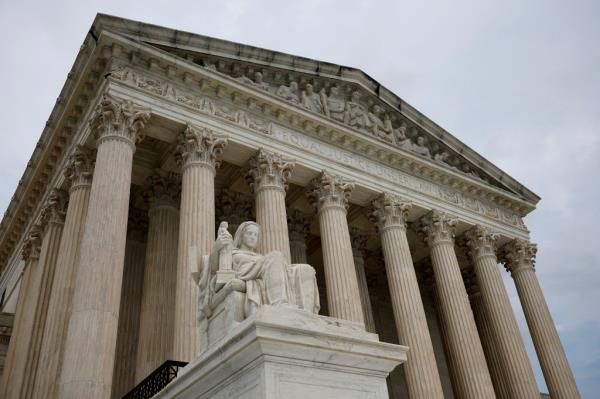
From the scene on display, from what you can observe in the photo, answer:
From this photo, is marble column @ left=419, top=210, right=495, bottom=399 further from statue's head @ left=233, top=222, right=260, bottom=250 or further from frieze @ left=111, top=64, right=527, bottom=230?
statue's head @ left=233, top=222, right=260, bottom=250

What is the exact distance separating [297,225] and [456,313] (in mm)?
7433

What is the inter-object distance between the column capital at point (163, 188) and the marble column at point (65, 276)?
2.74 meters

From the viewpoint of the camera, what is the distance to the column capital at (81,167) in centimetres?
1752

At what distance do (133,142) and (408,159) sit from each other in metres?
12.2

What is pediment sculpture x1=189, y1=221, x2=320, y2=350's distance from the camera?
6.85 metres

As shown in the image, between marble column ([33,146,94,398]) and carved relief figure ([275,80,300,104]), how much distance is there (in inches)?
292

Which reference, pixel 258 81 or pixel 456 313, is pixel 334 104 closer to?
pixel 258 81

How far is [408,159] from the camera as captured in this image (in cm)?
2366

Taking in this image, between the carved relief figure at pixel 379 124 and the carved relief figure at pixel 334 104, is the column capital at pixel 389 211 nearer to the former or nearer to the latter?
the carved relief figure at pixel 379 124

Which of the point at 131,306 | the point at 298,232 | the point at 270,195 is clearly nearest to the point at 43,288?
the point at 131,306

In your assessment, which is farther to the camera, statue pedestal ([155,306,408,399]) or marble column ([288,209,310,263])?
marble column ([288,209,310,263])

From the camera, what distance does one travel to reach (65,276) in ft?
52.5

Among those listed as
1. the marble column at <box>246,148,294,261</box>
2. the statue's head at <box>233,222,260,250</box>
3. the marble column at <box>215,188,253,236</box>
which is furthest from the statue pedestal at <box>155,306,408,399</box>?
the marble column at <box>215,188,253,236</box>

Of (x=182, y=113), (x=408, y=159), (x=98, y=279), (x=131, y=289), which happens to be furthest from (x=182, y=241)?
(x=408, y=159)
